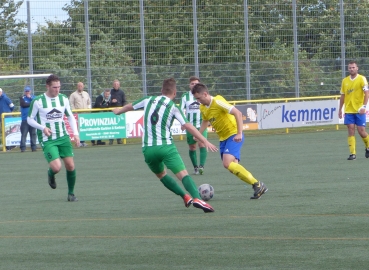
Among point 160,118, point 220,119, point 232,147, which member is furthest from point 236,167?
point 160,118

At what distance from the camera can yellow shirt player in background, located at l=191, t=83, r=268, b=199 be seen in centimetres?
1118

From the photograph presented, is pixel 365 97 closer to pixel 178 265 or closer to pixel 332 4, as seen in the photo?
pixel 178 265

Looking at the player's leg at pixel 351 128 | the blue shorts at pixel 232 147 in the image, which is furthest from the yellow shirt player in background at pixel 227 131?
the player's leg at pixel 351 128

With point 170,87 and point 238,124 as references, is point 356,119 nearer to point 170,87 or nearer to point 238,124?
point 238,124

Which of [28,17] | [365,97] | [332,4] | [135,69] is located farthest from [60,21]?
[365,97]

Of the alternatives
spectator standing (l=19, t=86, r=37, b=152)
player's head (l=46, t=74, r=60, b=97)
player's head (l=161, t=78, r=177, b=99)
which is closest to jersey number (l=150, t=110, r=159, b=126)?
player's head (l=161, t=78, r=177, b=99)

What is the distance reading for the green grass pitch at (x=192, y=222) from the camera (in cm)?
707

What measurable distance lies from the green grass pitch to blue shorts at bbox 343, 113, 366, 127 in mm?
767

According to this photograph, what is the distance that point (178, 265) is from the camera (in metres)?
6.81

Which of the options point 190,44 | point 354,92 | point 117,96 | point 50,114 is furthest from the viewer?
point 190,44

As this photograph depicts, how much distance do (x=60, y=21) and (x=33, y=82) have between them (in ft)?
7.64

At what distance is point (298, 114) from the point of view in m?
28.6

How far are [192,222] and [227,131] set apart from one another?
261 centimetres

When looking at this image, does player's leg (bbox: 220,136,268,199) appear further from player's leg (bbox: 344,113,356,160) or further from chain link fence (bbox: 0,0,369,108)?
chain link fence (bbox: 0,0,369,108)
